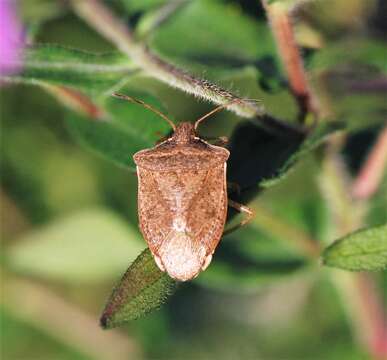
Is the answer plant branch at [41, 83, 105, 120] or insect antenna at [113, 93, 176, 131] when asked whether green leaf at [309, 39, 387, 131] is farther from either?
plant branch at [41, 83, 105, 120]

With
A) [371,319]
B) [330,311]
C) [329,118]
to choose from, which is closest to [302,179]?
[330,311]

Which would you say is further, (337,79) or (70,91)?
(337,79)

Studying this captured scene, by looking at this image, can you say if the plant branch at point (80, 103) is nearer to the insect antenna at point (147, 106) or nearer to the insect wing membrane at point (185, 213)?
the insect antenna at point (147, 106)

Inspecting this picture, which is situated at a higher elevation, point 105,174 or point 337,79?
point 105,174

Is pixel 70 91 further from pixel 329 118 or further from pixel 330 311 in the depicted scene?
pixel 330 311

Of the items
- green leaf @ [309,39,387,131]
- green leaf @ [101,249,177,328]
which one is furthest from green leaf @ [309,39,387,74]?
green leaf @ [101,249,177,328]

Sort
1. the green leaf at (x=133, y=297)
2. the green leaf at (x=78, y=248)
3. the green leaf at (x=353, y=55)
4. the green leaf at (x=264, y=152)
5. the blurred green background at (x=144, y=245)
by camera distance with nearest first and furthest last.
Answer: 1. the green leaf at (x=133, y=297)
2. the green leaf at (x=264, y=152)
3. the green leaf at (x=353, y=55)
4. the blurred green background at (x=144, y=245)
5. the green leaf at (x=78, y=248)

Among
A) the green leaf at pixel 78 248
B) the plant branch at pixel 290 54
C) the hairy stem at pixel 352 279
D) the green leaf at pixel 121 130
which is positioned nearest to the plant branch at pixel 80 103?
the green leaf at pixel 121 130
